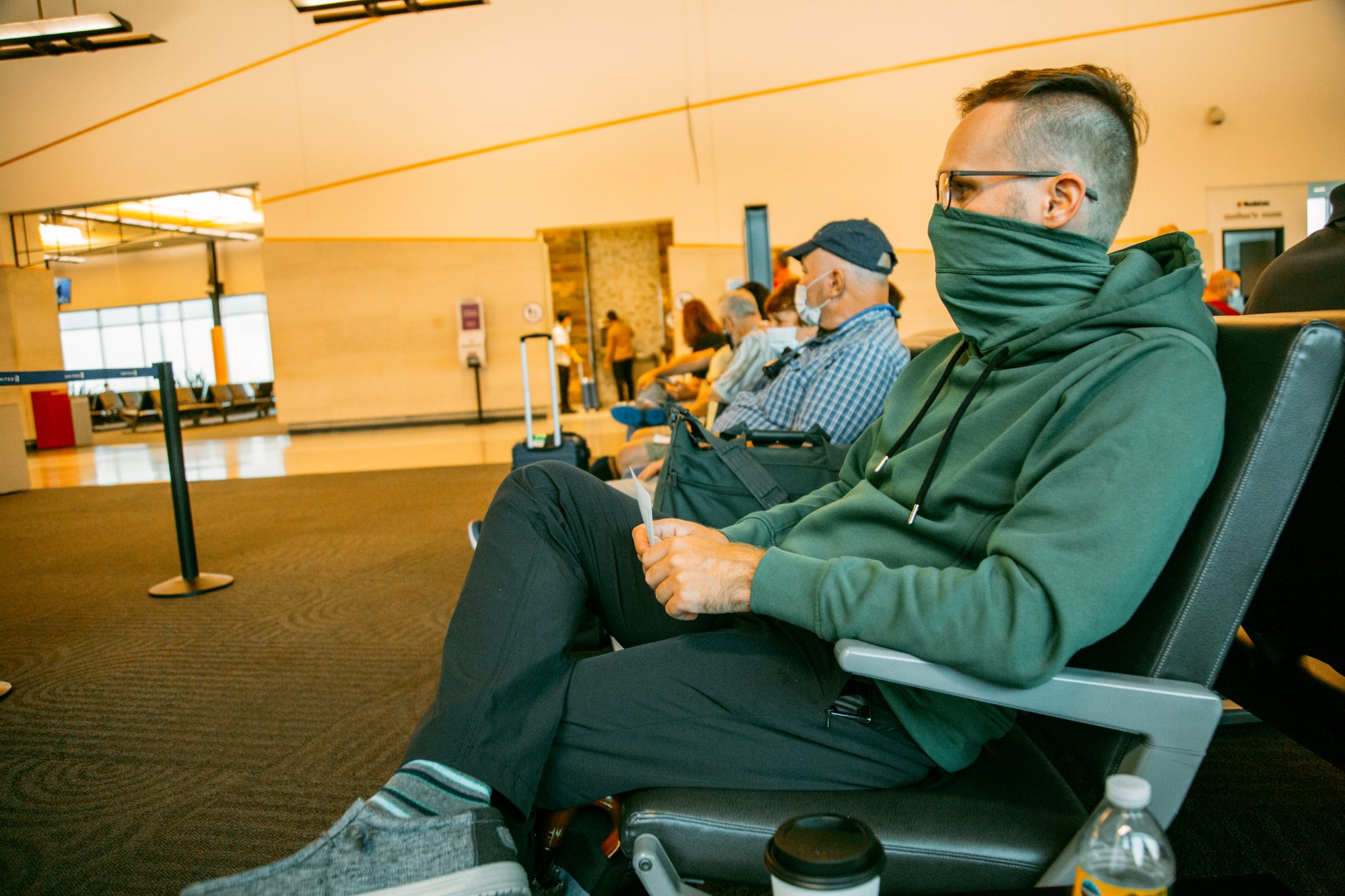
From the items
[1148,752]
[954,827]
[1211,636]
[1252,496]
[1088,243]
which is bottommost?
[954,827]

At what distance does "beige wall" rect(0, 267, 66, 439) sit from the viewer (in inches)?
499

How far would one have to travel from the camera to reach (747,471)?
1944 mm

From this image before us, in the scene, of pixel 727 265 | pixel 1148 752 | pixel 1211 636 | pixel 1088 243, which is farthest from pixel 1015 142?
pixel 727 265

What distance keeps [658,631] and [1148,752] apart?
0.68 m

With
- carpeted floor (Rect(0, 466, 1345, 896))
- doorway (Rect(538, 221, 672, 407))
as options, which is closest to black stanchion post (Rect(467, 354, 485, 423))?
doorway (Rect(538, 221, 672, 407))

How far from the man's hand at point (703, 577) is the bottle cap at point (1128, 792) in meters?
0.44

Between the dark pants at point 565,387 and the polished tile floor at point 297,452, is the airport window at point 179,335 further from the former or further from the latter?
the dark pants at point 565,387

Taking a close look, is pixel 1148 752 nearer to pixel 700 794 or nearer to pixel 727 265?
pixel 700 794

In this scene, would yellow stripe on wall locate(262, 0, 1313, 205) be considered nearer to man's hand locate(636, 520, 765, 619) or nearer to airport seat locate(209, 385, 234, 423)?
airport seat locate(209, 385, 234, 423)

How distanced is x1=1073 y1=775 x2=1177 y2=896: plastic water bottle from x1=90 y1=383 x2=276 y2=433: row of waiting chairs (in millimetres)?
17666

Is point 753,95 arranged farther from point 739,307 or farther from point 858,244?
point 858,244

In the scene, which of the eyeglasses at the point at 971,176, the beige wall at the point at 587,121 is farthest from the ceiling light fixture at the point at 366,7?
the eyeglasses at the point at 971,176

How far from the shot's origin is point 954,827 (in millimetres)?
944

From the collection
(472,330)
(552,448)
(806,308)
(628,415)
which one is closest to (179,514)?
(552,448)
